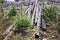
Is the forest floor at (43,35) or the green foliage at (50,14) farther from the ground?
the green foliage at (50,14)

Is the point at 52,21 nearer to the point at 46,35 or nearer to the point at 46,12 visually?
the point at 46,12

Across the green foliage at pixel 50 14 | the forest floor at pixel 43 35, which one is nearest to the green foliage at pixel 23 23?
the forest floor at pixel 43 35

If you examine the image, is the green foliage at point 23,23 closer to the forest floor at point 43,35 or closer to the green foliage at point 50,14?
the forest floor at point 43,35

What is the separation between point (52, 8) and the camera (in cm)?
1291

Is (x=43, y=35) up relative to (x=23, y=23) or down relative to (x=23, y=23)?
down

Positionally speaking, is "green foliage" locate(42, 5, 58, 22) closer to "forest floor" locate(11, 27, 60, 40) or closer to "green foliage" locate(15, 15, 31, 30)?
"forest floor" locate(11, 27, 60, 40)

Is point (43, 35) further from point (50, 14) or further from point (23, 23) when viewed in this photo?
point (50, 14)

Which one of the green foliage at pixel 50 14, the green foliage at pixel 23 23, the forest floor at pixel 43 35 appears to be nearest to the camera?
the forest floor at pixel 43 35

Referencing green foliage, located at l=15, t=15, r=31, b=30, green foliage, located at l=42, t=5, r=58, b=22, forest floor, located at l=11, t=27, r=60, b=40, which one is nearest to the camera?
forest floor, located at l=11, t=27, r=60, b=40

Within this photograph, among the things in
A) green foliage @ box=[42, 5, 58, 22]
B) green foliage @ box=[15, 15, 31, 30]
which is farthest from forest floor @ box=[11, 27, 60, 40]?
green foliage @ box=[42, 5, 58, 22]

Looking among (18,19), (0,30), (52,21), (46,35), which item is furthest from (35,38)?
(52,21)

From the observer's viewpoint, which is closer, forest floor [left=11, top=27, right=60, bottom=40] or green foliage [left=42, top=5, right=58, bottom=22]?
forest floor [left=11, top=27, right=60, bottom=40]

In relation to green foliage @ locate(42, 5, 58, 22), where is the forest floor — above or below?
below

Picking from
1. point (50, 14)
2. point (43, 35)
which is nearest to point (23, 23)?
point (43, 35)
